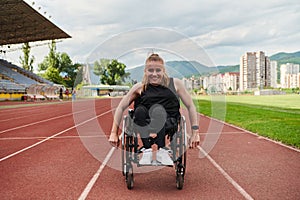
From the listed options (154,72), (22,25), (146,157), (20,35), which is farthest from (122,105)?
(20,35)

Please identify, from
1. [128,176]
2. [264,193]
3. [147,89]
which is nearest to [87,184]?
[128,176]

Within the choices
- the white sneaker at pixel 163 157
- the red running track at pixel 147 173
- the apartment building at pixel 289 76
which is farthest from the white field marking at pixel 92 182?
the apartment building at pixel 289 76

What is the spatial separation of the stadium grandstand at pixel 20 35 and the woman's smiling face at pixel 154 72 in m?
32.0

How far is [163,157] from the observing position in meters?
4.25

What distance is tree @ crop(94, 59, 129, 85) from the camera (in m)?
5.45

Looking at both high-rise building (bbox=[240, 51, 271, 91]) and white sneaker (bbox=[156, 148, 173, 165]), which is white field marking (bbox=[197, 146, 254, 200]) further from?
high-rise building (bbox=[240, 51, 271, 91])

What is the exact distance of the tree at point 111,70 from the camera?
545 centimetres

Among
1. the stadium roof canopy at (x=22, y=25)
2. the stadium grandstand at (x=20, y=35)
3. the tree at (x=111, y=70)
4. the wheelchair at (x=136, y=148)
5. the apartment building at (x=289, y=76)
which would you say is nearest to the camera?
the wheelchair at (x=136, y=148)

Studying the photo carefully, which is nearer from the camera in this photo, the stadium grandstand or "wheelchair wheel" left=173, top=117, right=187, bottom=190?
"wheelchair wheel" left=173, top=117, right=187, bottom=190

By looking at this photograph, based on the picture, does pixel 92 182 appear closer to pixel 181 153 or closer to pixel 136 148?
pixel 136 148

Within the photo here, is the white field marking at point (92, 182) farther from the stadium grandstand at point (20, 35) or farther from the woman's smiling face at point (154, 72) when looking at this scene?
the stadium grandstand at point (20, 35)

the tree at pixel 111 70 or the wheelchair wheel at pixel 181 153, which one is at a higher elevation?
the tree at pixel 111 70

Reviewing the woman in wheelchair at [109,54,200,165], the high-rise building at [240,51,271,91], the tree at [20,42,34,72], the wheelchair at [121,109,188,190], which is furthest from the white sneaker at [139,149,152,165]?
the high-rise building at [240,51,271,91]

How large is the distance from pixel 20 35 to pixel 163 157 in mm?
49013
